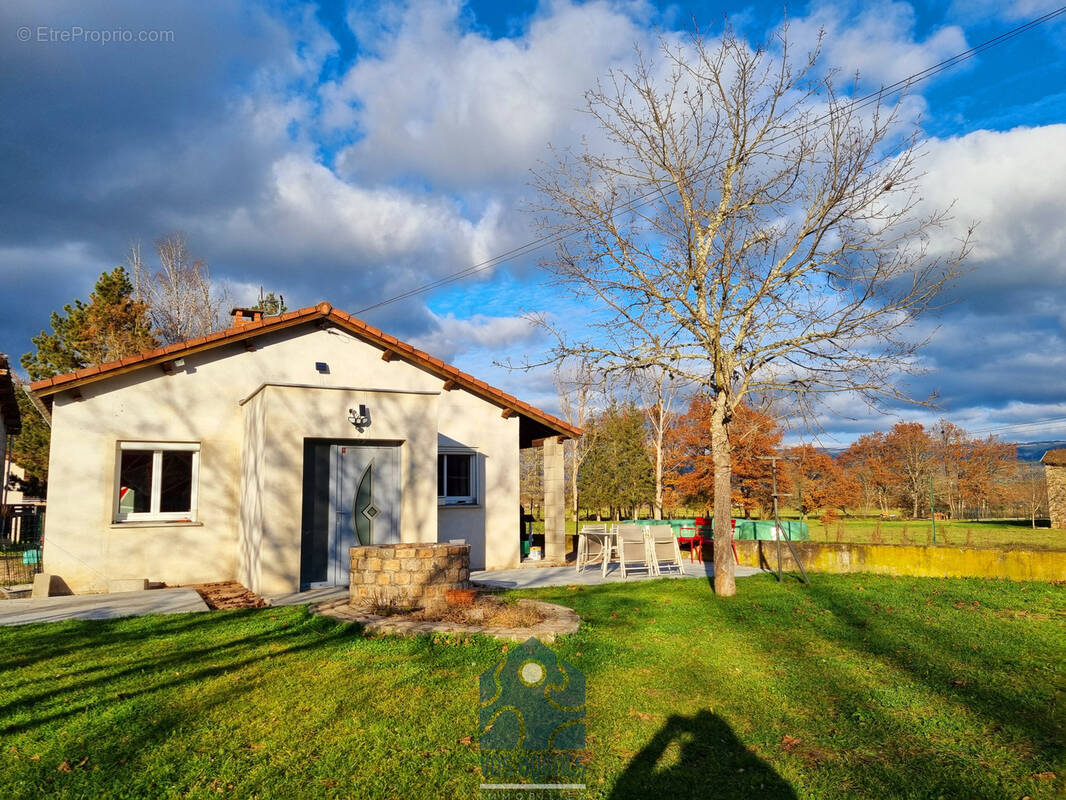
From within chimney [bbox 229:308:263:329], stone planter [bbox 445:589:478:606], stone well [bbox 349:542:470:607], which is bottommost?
stone planter [bbox 445:589:478:606]

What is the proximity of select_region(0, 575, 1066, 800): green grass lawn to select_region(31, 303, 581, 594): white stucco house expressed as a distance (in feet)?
8.35

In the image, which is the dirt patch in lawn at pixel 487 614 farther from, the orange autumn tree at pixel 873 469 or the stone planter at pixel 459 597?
the orange autumn tree at pixel 873 469

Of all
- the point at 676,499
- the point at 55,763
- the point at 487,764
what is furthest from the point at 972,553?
the point at 676,499

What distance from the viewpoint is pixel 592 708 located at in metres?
5.11

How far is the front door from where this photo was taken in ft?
36.1

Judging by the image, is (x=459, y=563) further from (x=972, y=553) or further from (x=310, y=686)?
(x=972, y=553)

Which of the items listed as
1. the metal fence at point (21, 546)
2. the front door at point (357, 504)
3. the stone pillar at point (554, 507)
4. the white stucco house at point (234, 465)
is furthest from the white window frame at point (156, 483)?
the stone pillar at point (554, 507)

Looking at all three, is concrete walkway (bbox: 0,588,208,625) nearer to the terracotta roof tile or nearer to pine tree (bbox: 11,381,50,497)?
the terracotta roof tile

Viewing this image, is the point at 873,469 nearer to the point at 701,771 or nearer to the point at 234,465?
the point at 234,465

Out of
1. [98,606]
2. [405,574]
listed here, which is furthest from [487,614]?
[98,606]

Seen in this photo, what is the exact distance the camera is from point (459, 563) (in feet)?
28.7

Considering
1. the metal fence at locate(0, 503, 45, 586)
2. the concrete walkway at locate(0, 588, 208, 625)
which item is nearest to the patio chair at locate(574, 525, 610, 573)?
the concrete walkway at locate(0, 588, 208, 625)

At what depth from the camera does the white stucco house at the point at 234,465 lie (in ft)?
34.6

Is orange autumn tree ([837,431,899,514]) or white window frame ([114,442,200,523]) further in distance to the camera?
orange autumn tree ([837,431,899,514])
